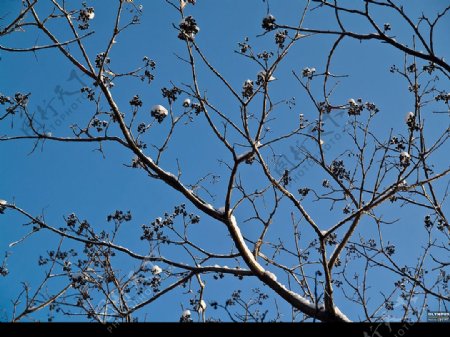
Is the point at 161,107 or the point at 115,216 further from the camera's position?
the point at 115,216

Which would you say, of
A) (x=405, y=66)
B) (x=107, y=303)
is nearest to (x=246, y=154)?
(x=405, y=66)

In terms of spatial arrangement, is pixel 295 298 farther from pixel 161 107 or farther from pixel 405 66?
pixel 405 66

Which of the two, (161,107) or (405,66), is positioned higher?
(405,66)

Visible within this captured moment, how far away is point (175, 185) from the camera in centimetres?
399

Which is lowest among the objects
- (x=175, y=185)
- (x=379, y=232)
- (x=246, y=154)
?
(x=379, y=232)

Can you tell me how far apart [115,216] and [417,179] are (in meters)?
4.40

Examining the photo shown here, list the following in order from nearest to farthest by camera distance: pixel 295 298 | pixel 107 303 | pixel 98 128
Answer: pixel 295 298, pixel 98 128, pixel 107 303

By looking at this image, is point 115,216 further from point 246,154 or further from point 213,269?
point 246,154

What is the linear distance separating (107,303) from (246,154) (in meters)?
3.96
